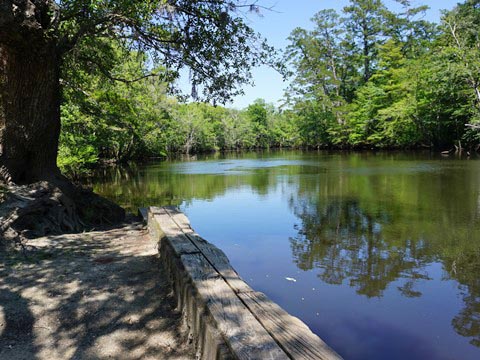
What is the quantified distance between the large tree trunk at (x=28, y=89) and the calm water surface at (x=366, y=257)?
13.6ft

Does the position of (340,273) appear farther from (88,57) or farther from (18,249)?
(88,57)

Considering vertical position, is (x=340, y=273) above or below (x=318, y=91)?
below

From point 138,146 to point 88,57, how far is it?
109ft

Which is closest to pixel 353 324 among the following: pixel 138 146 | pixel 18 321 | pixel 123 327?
pixel 123 327

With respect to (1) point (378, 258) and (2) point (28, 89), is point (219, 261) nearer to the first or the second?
(1) point (378, 258)

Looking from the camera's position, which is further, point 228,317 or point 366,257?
point 366,257

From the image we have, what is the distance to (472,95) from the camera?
30.3 meters

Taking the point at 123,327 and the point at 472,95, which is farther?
the point at 472,95

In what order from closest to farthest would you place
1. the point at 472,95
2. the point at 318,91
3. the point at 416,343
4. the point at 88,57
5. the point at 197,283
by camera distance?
the point at 197,283, the point at 416,343, the point at 88,57, the point at 472,95, the point at 318,91

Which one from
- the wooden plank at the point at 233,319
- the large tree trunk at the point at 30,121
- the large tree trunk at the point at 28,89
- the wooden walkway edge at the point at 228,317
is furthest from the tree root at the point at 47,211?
the wooden plank at the point at 233,319

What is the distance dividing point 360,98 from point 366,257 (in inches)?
1760

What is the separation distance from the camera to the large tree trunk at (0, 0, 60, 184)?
18.7 feet

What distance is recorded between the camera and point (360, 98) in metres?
48.4

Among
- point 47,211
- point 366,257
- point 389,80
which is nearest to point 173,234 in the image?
point 47,211
